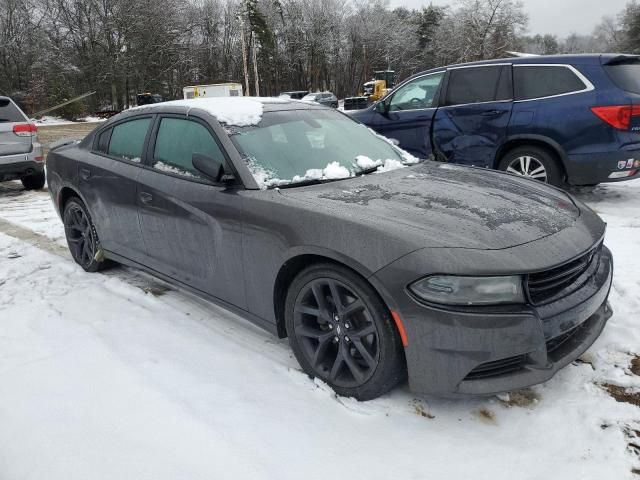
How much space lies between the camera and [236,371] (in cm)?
280

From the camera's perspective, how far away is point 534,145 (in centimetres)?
589

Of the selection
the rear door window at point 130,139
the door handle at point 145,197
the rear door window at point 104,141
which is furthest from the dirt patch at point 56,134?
the door handle at point 145,197

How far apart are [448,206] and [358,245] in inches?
23.0

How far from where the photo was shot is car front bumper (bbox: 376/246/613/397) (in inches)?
82.0

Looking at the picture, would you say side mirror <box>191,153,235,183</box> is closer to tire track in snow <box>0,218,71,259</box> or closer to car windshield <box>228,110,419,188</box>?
car windshield <box>228,110,419,188</box>

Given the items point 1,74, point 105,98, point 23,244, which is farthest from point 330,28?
point 23,244

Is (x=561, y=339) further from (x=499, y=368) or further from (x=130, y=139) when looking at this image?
(x=130, y=139)

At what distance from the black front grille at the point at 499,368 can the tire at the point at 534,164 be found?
12.7ft

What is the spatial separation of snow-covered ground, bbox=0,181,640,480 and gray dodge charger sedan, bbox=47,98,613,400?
0.75 ft

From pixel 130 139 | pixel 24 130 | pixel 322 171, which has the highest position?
pixel 24 130

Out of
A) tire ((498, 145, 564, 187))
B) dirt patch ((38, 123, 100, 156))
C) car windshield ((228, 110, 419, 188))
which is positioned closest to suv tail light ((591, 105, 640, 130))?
tire ((498, 145, 564, 187))

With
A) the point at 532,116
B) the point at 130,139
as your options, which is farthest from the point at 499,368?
the point at 532,116

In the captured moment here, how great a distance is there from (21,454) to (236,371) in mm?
1060

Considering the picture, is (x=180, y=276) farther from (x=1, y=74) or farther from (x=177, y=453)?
(x=1, y=74)
